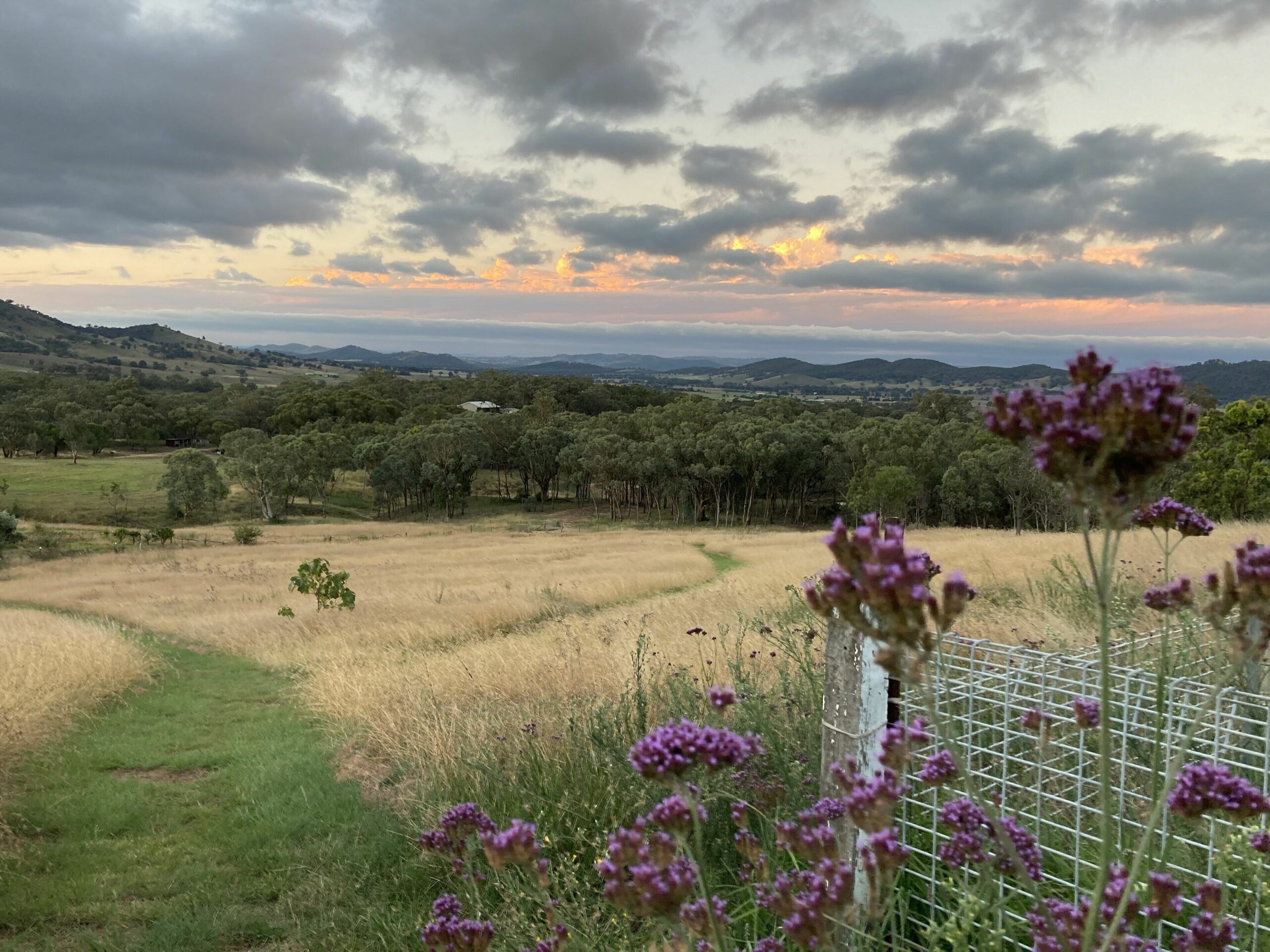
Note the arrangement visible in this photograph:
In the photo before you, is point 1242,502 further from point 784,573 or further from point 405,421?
point 405,421

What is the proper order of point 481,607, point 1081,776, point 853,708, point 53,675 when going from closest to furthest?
1. point 1081,776
2. point 853,708
3. point 53,675
4. point 481,607

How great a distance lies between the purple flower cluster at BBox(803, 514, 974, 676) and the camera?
4.89 ft

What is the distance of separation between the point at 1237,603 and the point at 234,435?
258ft

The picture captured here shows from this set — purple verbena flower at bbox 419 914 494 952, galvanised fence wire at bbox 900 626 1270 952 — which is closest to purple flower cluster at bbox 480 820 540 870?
purple verbena flower at bbox 419 914 494 952

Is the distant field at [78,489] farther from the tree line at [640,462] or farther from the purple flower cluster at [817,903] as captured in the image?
the purple flower cluster at [817,903]

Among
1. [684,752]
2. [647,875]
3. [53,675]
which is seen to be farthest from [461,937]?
[53,675]

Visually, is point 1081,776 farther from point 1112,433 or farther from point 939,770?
point 1112,433

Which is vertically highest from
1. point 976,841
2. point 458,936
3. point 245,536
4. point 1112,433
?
point 1112,433

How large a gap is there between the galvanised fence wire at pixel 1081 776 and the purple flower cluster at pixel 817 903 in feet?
3.51

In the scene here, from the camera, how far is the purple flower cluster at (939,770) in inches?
95.6

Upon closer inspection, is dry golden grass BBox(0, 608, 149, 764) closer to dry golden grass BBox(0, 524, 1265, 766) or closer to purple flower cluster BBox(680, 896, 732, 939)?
dry golden grass BBox(0, 524, 1265, 766)

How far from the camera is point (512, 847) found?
7.60 ft

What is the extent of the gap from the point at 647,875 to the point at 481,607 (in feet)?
56.6

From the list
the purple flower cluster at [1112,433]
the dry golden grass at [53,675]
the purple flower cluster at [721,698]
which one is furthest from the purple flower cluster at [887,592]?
the dry golden grass at [53,675]
